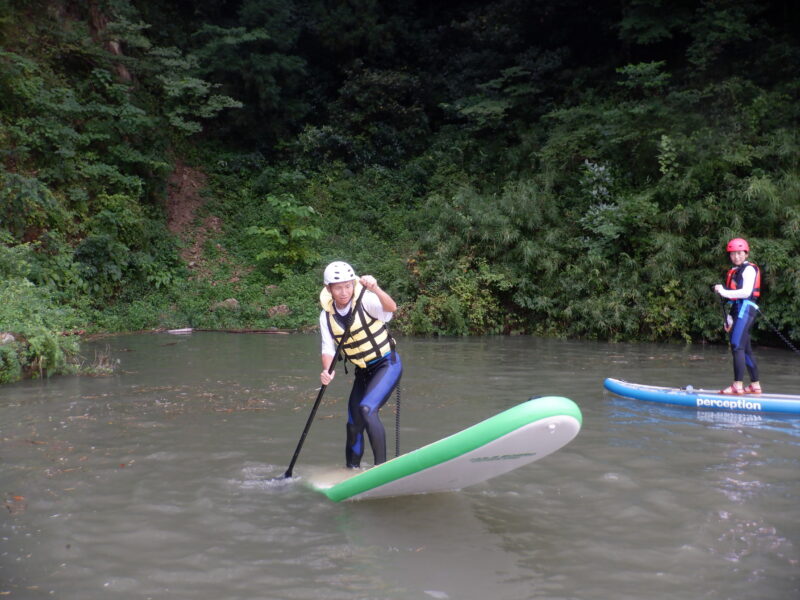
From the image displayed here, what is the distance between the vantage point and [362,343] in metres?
5.00

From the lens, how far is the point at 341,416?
7.32 metres

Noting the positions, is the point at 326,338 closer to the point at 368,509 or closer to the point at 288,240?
A: the point at 368,509

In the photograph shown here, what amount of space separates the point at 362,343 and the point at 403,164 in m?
16.6

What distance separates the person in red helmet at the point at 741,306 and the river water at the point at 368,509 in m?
0.59

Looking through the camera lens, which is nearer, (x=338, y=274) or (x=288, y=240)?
(x=338, y=274)

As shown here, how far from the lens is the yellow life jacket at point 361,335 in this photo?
4.99m

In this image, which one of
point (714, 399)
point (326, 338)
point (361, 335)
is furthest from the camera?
point (714, 399)

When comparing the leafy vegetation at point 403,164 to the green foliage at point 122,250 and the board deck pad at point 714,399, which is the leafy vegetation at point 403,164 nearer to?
the green foliage at point 122,250

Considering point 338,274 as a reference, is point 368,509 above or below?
below

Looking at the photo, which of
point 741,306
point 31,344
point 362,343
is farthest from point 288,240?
point 362,343

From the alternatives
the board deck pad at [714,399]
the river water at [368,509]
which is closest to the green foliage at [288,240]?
the river water at [368,509]

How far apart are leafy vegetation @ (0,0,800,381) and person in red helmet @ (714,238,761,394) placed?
4.72m

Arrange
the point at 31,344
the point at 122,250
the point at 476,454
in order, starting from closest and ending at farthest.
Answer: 1. the point at 476,454
2. the point at 31,344
3. the point at 122,250

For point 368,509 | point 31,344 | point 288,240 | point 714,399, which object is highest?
point 288,240
